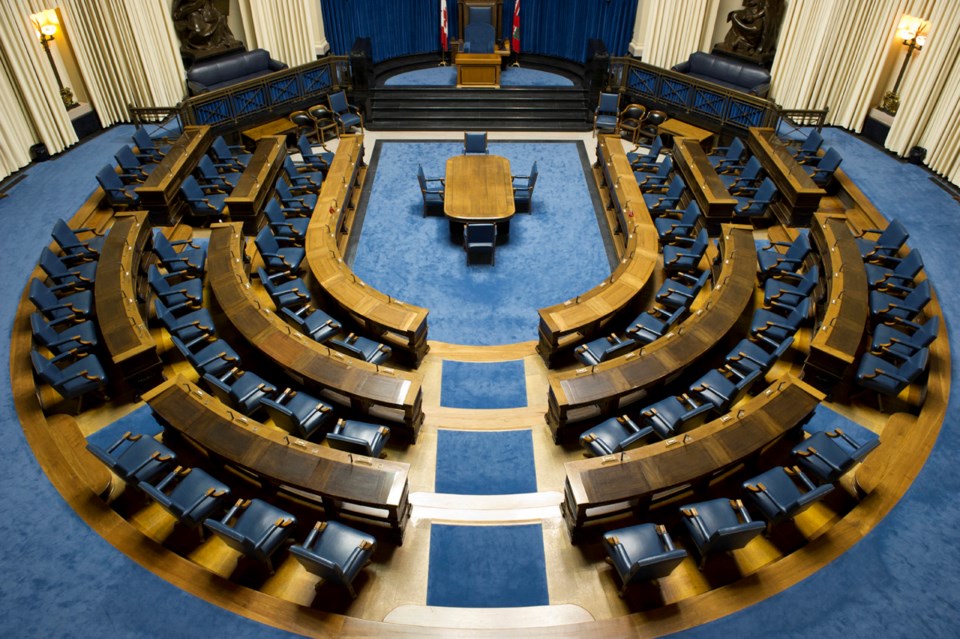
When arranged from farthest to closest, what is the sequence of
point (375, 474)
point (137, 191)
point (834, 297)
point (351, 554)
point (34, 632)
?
point (137, 191) < point (834, 297) < point (375, 474) < point (351, 554) < point (34, 632)

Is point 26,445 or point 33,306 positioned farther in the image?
point 33,306

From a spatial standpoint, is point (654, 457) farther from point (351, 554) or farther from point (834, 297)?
point (834, 297)

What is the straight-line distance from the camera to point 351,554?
508 cm

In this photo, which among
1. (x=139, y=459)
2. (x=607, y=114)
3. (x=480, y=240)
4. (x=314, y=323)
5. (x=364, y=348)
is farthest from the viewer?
(x=607, y=114)

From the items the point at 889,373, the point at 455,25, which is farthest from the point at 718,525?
the point at 455,25

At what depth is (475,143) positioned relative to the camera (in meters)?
12.5

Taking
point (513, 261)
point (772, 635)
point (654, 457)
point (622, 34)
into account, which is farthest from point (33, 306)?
point (622, 34)

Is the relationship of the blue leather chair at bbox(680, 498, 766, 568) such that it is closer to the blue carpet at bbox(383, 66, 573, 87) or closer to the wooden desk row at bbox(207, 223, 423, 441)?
the wooden desk row at bbox(207, 223, 423, 441)

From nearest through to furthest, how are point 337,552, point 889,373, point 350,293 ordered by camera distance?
point 337,552 < point 889,373 < point 350,293

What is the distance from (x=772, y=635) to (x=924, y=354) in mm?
3701

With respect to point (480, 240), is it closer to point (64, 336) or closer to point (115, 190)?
point (64, 336)

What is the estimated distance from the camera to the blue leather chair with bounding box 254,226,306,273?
890 centimetres

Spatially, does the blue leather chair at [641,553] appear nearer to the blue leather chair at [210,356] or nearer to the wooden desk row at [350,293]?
the wooden desk row at [350,293]

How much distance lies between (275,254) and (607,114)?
28.2 feet
